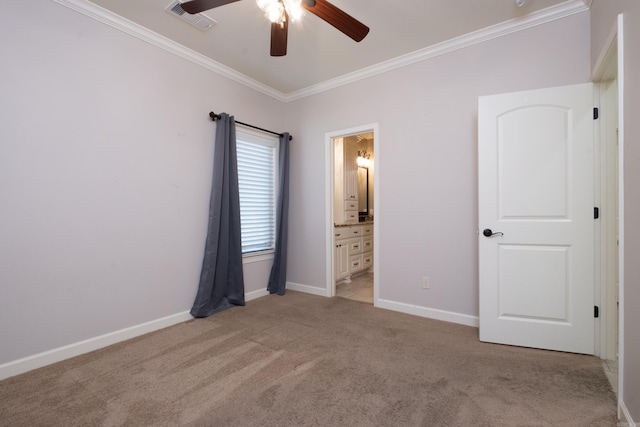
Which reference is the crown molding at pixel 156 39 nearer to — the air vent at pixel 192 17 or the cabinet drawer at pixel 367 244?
the air vent at pixel 192 17

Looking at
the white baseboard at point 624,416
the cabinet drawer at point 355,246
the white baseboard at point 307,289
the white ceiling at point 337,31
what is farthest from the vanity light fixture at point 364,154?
the white baseboard at point 624,416

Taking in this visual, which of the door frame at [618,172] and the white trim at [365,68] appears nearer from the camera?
the door frame at [618,172]

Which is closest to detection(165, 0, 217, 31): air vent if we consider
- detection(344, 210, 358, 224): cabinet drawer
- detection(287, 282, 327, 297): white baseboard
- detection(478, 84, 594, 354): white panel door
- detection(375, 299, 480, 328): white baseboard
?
detection(478, 84, 594, 354): white panel door

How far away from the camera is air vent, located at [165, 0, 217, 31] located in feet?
7.66

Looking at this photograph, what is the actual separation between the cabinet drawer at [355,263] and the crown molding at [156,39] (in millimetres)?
2683

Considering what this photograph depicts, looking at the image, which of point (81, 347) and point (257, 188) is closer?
point (81, 347)

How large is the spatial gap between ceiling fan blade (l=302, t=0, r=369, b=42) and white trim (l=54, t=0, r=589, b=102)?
1388mm

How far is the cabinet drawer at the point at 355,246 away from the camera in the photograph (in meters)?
4.47

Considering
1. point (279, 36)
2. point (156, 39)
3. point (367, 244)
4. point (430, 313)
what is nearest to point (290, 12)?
point (279, 36)

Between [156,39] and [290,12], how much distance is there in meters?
1.51

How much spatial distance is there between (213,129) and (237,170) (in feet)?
1.66

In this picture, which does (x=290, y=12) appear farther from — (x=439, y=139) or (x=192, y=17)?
(x=439, y=139)

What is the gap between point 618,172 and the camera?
1.66 metres

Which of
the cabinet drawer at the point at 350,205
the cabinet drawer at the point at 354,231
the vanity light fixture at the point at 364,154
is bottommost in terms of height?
the cabinet drawer at the point at 354,231
